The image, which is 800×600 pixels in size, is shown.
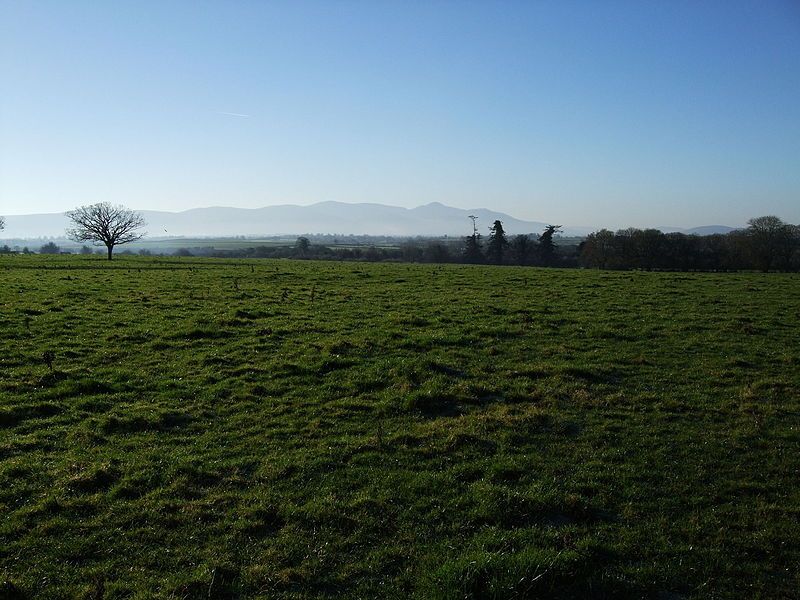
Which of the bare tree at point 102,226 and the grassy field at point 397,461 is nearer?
the grassy field at point 397,461

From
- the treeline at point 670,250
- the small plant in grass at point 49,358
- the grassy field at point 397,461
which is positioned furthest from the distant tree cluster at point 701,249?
the small plant in grass at point 49,358

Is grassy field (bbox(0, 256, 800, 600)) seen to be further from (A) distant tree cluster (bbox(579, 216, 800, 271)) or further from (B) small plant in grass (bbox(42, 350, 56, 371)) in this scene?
(A) distant tree cluster (bbox(579, 216, 800, 271))

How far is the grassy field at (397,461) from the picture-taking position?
569 cm

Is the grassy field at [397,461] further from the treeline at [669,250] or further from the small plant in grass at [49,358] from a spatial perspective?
the treeline at [669,250]

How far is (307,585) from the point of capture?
18.0 feet

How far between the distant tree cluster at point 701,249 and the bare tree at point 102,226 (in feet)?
198

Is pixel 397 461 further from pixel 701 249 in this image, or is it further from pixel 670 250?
pixel 701 249

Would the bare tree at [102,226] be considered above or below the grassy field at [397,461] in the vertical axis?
above

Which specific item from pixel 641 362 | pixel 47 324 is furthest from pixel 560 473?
pixel 47 324

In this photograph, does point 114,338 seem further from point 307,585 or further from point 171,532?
point 307,585

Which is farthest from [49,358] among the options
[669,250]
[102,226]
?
[669,250]

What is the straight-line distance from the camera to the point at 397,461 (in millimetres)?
8297

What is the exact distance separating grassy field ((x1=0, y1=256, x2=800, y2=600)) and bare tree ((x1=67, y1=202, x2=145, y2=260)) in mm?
45446

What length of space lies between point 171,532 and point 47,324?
14.8 m
